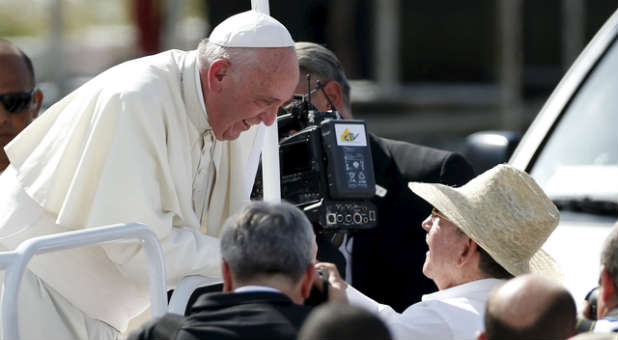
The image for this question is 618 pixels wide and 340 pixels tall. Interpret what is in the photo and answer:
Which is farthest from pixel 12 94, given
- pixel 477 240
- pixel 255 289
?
pixel 255 289

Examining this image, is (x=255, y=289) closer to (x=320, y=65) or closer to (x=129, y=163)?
(x=129, y=163)

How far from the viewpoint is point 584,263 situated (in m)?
4.38

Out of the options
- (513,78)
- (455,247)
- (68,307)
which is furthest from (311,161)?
(513,78)

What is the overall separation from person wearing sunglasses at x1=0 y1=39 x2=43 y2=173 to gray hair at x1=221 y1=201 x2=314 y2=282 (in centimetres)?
228

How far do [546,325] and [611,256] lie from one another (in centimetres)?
60

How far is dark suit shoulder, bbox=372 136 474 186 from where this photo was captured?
16.0 feet

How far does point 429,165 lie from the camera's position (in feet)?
16.1

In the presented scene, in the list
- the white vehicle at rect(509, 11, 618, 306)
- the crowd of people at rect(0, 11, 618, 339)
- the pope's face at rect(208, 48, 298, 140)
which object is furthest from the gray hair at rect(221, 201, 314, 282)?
the white vehicle at rect(509, 11, 618, 306)

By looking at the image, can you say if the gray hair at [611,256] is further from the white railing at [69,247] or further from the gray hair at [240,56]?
the gray hair at [240,56]

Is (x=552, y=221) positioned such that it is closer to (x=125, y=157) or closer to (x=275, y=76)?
(x=275, y=76)

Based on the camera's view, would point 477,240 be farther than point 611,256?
Yes

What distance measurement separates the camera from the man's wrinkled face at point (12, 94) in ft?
16.1

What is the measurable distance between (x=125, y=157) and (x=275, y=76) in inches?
21.7

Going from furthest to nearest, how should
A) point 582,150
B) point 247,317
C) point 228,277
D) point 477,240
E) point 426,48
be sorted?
1. point 426,48
2. point 582,150
3. point 477,240
4. point 228,277
5. point 247,317
